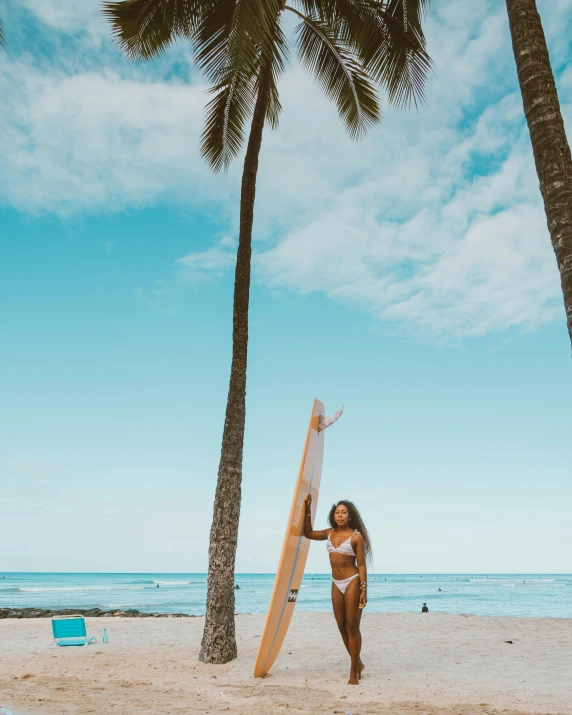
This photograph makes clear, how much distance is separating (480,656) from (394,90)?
23.6 ft

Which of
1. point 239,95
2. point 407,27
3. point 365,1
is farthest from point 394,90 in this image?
point 239,95

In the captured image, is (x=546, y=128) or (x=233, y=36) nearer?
(x=546, y=128)

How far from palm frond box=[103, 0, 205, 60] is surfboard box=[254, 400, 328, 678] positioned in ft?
17.6

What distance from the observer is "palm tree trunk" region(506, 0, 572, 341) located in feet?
12.4

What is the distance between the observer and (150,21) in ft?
26.5

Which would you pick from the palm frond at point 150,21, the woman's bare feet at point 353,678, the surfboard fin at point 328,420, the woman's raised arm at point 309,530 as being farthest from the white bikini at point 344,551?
the palm frond at point 150,21

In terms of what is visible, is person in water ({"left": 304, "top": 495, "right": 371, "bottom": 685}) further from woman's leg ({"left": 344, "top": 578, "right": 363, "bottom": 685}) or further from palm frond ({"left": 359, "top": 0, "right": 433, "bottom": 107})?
palm frond ({"left": 359, "top": 0, "right": 433, "bottom": 107})

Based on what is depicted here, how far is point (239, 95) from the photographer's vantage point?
8.49 meters

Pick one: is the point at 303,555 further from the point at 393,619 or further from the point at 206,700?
the point at 393,619

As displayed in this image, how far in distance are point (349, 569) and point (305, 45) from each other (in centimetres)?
725

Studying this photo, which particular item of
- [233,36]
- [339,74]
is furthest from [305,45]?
[233,36]

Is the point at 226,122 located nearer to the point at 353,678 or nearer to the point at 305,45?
the point at 305,45

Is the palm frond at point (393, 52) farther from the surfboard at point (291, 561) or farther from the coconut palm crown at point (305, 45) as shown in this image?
the surfboard at point (291, 561)

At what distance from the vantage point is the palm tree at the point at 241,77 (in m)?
6.97
